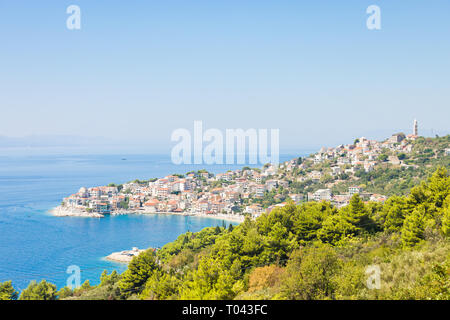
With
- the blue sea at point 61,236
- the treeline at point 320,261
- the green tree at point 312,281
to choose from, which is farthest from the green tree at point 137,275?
the blue sea at point 61,236

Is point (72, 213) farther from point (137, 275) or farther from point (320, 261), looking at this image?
point (320, 261)

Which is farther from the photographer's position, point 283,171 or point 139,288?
point 283,171

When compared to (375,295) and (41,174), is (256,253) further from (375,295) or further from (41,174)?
(41,174)

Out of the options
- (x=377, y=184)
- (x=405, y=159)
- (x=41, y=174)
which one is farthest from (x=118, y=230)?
(x=41, y=174)
